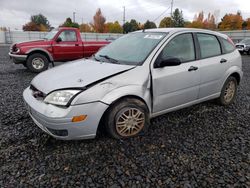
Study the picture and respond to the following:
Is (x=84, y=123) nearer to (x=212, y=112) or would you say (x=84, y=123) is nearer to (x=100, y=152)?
(x=100, y=152)

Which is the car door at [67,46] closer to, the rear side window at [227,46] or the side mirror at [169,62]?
the rear side window at [227,46]

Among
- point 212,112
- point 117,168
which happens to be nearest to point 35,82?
point 117,168

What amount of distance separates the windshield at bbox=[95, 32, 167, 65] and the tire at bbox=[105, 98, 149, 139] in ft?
2.00

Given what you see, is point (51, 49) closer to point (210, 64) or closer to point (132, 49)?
point (132, 49)

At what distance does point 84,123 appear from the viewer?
236cm

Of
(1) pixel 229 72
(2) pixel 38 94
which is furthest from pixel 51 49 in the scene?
(1) pixel 229 72

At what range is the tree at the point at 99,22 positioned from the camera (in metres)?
58.3

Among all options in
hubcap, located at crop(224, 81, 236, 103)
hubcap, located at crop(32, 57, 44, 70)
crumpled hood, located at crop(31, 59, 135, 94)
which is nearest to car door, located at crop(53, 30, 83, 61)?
hubcap, located at crop(32, 57, 44, 70)

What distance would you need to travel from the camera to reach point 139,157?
7.86 ft

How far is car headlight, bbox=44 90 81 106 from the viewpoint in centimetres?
228

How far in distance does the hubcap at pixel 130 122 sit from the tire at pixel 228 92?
2049 millimetres

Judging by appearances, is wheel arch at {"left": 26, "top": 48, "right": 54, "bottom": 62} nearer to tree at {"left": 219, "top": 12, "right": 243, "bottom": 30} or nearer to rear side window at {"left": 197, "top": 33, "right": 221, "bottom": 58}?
rear side window at {"left": 197, "top": 33, "right": 221, "bottom": 58}

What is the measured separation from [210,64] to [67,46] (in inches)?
228

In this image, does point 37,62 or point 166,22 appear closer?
point 37,62
